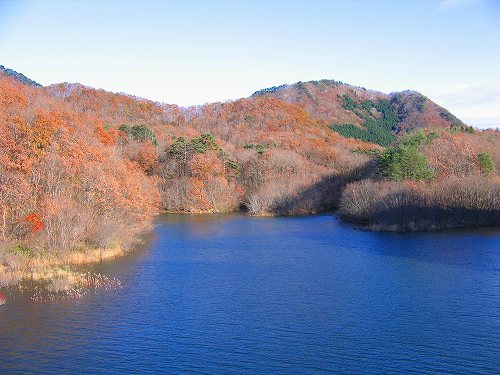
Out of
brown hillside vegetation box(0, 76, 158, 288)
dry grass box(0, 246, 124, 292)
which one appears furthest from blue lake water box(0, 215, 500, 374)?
brown hillside vegetation box(0, 76, 158, 288)

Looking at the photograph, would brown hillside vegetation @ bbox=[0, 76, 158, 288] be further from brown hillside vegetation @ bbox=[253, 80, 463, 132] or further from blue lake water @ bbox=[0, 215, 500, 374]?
brown hillside vegetation @ bbox=[253, 80, 463, 132]

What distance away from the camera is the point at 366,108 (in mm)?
165125

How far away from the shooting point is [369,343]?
16797mm

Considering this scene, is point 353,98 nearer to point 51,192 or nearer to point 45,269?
point 51,192

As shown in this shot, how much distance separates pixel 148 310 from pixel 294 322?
6019mm

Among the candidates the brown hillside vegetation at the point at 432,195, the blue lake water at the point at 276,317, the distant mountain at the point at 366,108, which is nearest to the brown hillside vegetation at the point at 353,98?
the distant mountain at the point at 366,108

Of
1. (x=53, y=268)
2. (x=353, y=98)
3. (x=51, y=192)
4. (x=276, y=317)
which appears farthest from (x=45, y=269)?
(x=353, y=98)

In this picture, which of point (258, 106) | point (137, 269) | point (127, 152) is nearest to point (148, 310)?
point (137, 269)

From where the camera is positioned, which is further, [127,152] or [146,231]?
[127,152]

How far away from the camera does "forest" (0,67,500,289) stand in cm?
2869

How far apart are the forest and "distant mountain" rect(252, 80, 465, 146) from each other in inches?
1301

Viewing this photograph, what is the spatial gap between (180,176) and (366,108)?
363ft

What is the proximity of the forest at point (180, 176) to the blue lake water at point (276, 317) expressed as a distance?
382 centimetres

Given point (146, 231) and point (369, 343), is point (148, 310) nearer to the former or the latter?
point (369, 343)
